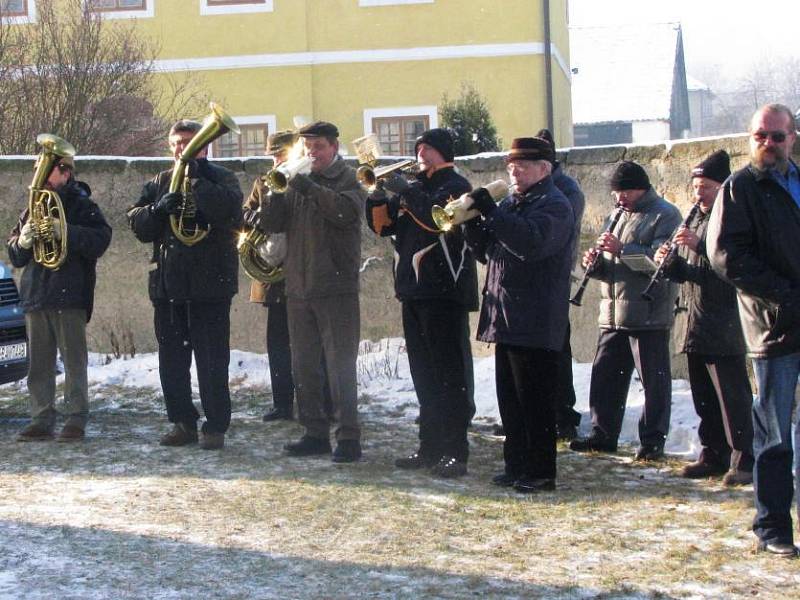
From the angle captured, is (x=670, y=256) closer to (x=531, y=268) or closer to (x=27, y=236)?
(x=531, y=268)

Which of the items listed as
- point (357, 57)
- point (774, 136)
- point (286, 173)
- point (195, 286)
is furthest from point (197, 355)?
point (357, 57)

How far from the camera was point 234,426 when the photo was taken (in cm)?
888

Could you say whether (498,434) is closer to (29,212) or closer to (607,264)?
(607,264)

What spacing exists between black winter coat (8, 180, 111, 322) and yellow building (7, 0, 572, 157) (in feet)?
42.9

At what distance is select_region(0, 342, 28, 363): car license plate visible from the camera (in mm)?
8766

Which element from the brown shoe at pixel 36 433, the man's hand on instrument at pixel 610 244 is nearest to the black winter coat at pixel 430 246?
the man's hand on instrument at pixel 610 244

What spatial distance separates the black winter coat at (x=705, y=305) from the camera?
701cm

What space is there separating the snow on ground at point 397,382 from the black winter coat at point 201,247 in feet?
6.64

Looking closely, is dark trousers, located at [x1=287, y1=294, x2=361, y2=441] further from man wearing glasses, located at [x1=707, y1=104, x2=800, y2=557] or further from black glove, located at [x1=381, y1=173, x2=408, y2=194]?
man wearing glasses, located at [x1=707, y1=104, x2=800, y2=557]

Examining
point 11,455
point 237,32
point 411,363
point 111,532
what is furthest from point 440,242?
point 237,32

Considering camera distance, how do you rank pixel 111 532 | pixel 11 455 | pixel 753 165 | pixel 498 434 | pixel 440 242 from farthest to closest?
pixel 498 434
pixel 11 455
pixel 440 242
pixel 111 532
pixel 753 165

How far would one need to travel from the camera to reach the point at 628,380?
26.1 ft

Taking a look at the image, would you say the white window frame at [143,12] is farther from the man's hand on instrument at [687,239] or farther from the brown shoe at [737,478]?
the brown shoe at [737,478]

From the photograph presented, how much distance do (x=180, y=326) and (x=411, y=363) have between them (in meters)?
1.52
